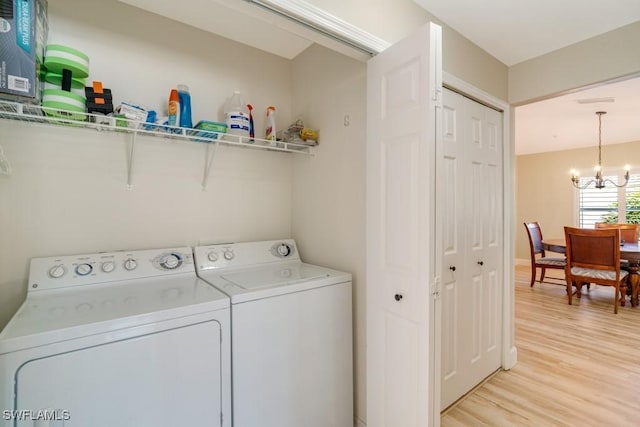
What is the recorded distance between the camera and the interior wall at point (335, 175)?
1653 mm

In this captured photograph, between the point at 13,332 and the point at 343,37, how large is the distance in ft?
5.18

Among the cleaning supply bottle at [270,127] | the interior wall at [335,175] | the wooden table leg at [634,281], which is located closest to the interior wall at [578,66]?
the interior wall at [335,175]

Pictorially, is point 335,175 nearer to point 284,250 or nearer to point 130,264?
point 284,250

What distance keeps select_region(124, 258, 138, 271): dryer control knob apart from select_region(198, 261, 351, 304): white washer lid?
1.03 ft

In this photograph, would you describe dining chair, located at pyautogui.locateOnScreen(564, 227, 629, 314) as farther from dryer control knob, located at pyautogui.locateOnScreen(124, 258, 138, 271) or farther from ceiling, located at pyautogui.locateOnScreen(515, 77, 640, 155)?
dryer control knob, located at pyautogui.locateOnScreen(124, 258, 138, 271)

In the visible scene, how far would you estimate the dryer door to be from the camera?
0.92 metres

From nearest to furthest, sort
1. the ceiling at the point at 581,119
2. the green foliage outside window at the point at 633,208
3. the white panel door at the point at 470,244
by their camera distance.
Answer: the white panel door at the point at 470,244 → the ceiling at the point at 581,119 → the green foliage outside window at the point at 633,208

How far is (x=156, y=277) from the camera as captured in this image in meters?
1.55

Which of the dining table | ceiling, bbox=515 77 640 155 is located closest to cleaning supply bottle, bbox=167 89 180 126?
ceiling, bbox=515 77 640 155

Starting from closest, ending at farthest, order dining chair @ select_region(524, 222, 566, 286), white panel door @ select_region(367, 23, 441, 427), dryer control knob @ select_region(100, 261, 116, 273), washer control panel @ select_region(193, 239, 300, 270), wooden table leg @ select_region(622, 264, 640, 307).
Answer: white panel door @ select_region(367, 23, 441, 427)
dryer control knob @ select_region(100, 261, 116, 273)
washer control panel @ select_region(193, 239, 300, 270)
wooden table leg @ select_region(622, 264, 640, 307)
dining chair @ select_region(524, 222, 566, 286)

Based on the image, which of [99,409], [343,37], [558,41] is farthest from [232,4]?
[558,41]

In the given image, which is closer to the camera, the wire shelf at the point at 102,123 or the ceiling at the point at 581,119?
the wire shelf at the point at 102,123

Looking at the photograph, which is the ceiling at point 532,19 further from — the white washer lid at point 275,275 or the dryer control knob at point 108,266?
the dryer control knob at point 108,266

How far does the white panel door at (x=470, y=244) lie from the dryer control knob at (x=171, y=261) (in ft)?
4.97
